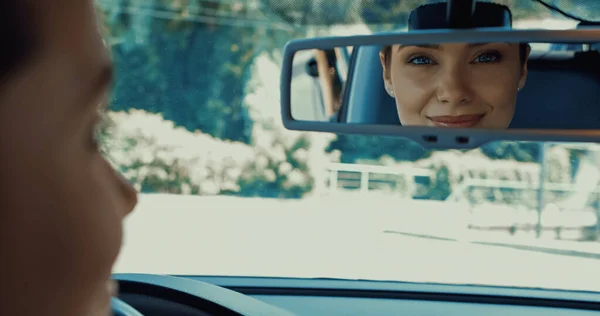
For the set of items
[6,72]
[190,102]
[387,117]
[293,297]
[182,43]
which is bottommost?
[293,297]

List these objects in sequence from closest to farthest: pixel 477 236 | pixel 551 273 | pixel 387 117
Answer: pixel 387 117
pixel 551 273
pixel 477 236

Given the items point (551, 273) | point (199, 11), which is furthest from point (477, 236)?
point (199, 11)

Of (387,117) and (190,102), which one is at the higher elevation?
(190,102)

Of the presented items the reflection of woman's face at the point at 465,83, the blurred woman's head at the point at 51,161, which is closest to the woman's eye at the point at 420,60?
the reflection of woman's face at the point at 465,83

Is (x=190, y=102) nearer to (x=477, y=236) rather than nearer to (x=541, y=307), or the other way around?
(x=477, y=236)

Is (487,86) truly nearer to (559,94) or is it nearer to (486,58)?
(486,58)

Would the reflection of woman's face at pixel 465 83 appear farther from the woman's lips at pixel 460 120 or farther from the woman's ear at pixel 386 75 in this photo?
the woman's ear at pixel 386 75
